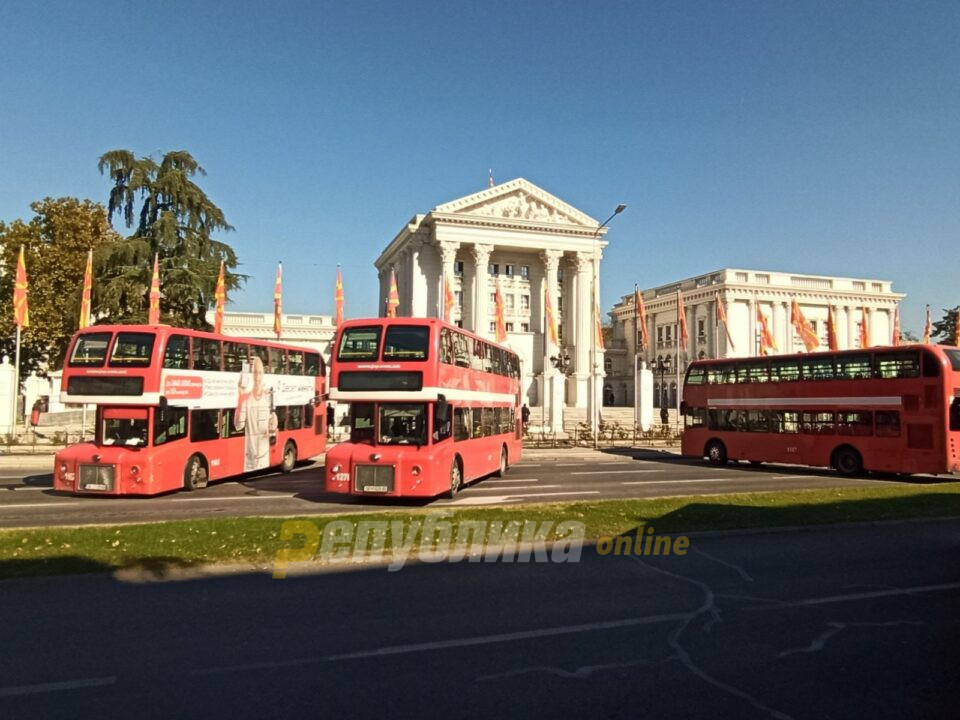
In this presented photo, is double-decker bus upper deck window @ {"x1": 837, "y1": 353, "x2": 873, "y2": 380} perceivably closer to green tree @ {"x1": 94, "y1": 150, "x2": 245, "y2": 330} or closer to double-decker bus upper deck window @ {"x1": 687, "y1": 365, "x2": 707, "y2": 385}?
double-decker bus upper deck window @ {"x1": 687, "y1": 365, "x2": 707, "y2": 385}

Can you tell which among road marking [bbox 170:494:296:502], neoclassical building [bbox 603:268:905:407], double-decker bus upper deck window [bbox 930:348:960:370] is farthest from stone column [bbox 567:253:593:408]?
road marking [bbox 170:494:296:502]

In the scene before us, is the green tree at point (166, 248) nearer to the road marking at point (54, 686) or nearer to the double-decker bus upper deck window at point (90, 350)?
the double-decker bus upper deck window at point (90, 350)

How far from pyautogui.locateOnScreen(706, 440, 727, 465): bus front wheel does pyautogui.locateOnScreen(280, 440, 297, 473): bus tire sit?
15315 mm

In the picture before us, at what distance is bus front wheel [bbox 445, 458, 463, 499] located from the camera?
16.1 metres

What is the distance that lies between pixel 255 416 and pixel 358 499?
18.2ft

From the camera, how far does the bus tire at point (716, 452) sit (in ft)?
87.6

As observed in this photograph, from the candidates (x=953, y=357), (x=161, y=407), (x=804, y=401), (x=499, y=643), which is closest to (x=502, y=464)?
(x=161, y=407)

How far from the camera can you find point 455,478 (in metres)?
16.4

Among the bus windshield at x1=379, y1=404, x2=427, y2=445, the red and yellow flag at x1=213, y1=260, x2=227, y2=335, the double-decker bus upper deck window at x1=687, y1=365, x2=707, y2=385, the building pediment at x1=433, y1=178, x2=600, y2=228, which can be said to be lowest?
the bus windshield at x1=379, y1=404, x2=427, y2=445

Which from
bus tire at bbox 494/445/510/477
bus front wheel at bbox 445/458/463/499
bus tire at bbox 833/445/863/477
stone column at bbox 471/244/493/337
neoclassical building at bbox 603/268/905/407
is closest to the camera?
bus front wheel at bbox 445/458/463/499

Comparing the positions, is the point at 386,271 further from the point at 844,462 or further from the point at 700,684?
the point at 700,684

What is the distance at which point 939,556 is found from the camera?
33.5 feet

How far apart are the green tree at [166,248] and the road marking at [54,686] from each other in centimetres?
3143

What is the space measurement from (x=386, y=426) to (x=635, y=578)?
7607mm
